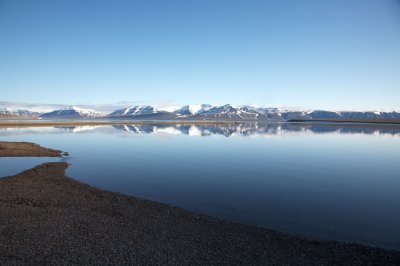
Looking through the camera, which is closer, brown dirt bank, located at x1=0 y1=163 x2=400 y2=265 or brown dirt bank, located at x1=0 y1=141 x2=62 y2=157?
brown dirt bank, located at x1=0 y1=163 x2=400 y2=265

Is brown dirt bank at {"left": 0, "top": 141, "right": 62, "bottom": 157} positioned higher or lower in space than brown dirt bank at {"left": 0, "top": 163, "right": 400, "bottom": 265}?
higher

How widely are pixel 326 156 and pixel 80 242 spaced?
3981cm

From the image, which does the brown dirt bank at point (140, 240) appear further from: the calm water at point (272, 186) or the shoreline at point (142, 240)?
the calm water at point (272, 186)

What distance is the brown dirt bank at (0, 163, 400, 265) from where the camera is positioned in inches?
501

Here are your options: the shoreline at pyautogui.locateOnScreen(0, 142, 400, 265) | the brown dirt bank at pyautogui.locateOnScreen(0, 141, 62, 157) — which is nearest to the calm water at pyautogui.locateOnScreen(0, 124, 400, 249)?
the shoreline at pyautogui.locateOnScreen(0, 142, 400, 265)

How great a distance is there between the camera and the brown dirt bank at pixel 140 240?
12.7m

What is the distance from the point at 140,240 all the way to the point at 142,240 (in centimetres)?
9

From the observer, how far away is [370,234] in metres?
16.0

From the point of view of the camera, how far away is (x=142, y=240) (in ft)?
47.4

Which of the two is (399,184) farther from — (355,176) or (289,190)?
(289,190)

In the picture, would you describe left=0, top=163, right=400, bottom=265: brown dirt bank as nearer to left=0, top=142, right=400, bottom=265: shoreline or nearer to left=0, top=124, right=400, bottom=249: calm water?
left=0, top=142, right=400, bottom=265: shoreline

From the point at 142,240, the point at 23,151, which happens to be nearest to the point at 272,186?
the point at 142,240

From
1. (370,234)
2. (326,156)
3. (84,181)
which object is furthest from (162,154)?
(370,234)

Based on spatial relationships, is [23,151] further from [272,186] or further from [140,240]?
[140,240]
